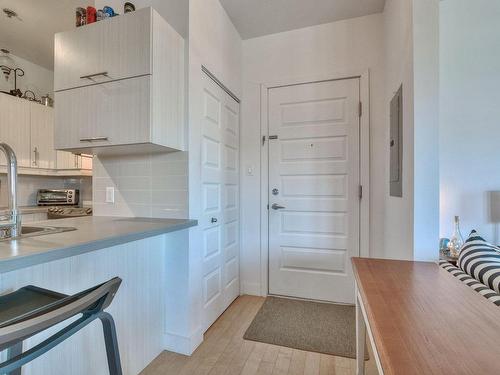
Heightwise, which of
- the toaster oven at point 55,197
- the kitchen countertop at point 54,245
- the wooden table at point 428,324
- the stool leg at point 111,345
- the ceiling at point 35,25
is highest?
the ceiling at point 35,25

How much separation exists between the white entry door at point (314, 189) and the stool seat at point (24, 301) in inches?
76.3

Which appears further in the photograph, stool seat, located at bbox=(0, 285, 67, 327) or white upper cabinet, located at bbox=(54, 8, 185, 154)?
white upper cabinet, located at bbox=(54, 8, 185, 154)

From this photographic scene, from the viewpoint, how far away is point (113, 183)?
73.4 inches

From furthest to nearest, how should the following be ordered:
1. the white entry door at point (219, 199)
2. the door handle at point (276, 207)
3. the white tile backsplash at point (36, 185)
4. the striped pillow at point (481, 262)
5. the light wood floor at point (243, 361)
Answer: the white tile backsplash at point (36, 185) < the door handle at point (276, 207) < the white entry door at point (219, 199) < the light wood floor at point (243, 361) < the striped pillow at point (481, 262)

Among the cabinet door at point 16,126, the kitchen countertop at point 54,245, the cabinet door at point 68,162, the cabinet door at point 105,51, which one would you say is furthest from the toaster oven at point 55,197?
the kitchen countertop at point 54,245

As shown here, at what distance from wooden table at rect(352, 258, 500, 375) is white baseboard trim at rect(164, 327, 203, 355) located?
3.91 ft

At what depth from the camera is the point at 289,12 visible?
2.28m

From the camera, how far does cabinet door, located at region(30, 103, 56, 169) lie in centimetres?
305

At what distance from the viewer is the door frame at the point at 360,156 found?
232 cm

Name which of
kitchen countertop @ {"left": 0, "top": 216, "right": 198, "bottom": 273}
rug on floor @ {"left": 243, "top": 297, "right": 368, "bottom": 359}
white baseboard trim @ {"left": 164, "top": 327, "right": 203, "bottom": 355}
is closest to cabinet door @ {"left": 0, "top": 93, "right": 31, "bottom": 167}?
kitchen countertop @ {"left": 0, "top": 216, "right": 198, "bottom": 273}

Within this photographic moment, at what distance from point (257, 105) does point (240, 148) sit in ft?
1.50

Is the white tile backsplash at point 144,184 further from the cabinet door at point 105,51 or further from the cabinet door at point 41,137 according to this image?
the cabinet door at point 41,137

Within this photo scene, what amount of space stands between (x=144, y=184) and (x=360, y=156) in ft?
5.89

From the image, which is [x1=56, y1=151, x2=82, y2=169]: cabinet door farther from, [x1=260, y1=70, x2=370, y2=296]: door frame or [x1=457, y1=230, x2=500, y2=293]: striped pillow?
[x1=457, y1=230, x2=500, y2=293]: striped pillow
